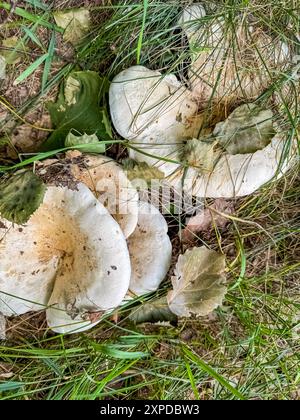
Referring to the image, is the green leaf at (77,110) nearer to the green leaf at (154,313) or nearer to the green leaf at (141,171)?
the green leaf at (141,171)

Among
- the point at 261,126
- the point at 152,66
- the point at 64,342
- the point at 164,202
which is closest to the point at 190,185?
the point at 164,202

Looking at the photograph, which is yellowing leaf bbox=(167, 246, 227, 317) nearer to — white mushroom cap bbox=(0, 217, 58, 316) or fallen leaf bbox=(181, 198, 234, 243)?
fallen leaf bbox=(181, 198, 234, 243)

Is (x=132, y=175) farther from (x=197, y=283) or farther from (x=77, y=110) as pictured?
(x=197, y=283)

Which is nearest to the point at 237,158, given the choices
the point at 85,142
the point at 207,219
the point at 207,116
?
the point at 207,116

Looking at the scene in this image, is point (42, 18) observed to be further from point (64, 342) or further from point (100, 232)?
point (64, 342)

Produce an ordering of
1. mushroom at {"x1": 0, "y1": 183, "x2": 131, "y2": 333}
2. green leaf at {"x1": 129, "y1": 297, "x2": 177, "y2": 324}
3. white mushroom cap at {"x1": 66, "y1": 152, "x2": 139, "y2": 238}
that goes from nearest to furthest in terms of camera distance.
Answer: mushroom at {"x1": 0, "y1": 183, "x2": 131, "y2": 333} < white mushroom cap at {"x1": 66, "y1": 152, "x2": 139, "y2": 238} < green leaf at {"x1": 129, "y1": 297, "x2": 177, "y2": 324}

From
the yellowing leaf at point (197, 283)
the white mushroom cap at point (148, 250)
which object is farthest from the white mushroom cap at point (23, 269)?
the yellowing leaf at point (197, 283)

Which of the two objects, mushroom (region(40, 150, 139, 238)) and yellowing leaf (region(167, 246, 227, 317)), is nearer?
mushroom (region(40, 150, 139, 238))

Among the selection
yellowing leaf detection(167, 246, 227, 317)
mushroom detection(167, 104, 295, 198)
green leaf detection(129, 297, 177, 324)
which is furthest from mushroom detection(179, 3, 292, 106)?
green leaf detection(129, 297, 177, 324)

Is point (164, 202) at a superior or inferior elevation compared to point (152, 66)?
inferior
